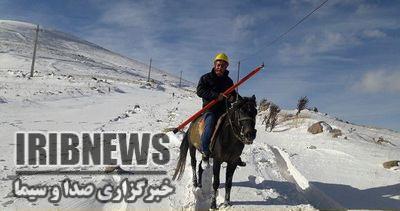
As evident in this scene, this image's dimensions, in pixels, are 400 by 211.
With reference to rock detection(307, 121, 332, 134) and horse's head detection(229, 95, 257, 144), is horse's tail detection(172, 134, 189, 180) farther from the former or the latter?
rock detection(307, 121, 332, 134)

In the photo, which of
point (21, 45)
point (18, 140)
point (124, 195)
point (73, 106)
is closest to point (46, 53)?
point (21, 45)

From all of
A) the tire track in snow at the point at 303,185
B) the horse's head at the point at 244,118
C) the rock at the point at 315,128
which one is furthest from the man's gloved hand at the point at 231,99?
the rock at the point at 315,128

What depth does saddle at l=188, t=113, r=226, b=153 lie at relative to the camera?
24.6ft

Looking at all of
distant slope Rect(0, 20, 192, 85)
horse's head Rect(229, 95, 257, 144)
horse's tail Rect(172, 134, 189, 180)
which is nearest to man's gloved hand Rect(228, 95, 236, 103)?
horse's head Rect(229, 95, 257, 144)

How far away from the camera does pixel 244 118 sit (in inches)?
267

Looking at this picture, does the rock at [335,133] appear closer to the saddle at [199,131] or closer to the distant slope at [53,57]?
the saddle at [199,131]

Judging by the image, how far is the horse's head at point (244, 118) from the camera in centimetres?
667

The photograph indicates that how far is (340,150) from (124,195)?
1030cm

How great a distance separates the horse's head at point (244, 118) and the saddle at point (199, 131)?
39cm

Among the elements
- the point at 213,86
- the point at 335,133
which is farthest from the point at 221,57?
the point at 335,133

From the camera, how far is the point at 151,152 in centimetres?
1141

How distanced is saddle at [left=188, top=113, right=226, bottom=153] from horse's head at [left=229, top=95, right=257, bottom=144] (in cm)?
39

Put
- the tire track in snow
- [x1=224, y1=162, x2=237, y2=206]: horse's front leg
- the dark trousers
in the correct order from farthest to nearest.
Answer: the tire track in snow < the dark trousers < [x1=224, y1=162, x2=237, y2=206]: horse's front leg

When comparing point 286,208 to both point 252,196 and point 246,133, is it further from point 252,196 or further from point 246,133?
point 246,133
